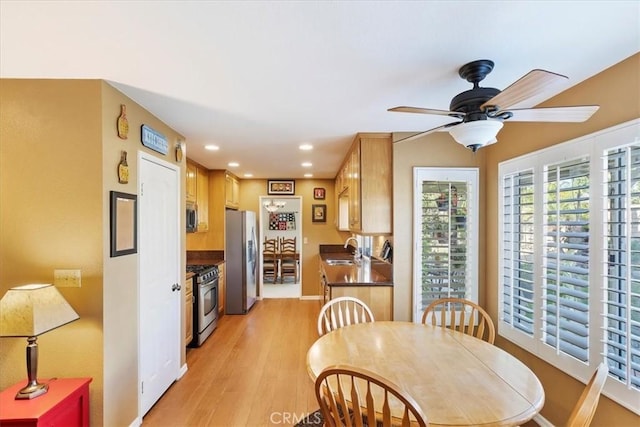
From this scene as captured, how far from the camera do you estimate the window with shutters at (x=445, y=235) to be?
288cm

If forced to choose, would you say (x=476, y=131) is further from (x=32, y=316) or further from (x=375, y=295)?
(x=32, y=316)

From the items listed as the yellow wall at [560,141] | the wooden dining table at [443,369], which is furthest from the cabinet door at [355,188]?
the wooden dining table at [443,369]

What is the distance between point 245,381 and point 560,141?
325 cm

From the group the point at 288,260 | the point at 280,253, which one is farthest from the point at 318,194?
the point at 288,260

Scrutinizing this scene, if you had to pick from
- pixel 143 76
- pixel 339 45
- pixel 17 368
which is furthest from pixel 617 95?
pixel 17 368

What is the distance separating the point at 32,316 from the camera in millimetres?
1569

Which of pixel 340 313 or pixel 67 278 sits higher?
pixel 67 278

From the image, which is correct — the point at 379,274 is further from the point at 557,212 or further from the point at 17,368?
the point at 17,368

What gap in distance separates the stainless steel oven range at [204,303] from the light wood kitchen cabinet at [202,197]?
2.75 ft

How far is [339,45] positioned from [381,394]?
1664 millimetres

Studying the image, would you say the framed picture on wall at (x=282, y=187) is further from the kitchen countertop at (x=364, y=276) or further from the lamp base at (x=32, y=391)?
the lamp base at (x=32, y=391)

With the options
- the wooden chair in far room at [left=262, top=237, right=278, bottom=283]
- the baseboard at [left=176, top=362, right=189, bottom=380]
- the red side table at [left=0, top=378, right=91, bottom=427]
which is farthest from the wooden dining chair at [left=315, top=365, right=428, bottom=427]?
A: the wooden chair in far room at [left=262, top=237, right=278, bottom=283]

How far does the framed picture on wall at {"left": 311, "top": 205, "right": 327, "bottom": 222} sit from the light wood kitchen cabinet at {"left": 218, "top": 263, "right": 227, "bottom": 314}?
2.07 metres

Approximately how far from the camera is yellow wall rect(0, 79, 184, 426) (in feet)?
6.04
